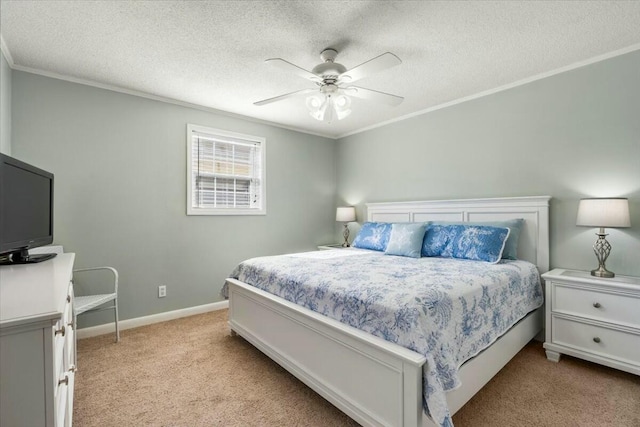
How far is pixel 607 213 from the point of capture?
218cm

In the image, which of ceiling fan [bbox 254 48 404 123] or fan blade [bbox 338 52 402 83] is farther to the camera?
ceiling fan [bbox 254 48 404 123]

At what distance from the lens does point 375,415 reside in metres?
1.51

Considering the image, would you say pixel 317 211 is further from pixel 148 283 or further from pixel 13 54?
pixel 13 54

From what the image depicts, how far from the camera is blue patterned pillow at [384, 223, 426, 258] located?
9.65ft

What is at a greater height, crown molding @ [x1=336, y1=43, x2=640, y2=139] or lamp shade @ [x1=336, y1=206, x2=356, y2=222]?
crown molding @ [x1=336, y1=43, x2=640, y2=139]

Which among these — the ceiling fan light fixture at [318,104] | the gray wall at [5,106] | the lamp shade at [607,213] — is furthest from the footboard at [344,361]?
the gray wall at [5,106]

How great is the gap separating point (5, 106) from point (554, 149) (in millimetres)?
4603

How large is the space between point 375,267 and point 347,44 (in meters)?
1.71

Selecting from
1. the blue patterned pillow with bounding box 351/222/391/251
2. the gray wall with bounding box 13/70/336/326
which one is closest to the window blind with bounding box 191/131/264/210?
the gray wall with bounding box 13/70/336/326

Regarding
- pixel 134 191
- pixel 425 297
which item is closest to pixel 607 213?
pixel 425 297

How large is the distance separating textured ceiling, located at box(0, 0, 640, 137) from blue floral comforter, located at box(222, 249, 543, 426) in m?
1.70

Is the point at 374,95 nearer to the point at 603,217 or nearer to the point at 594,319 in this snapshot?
the point at 603,217

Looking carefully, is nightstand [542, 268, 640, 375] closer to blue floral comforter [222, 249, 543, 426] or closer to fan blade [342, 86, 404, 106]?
blue floral comforter [222, 249, 543, 426]

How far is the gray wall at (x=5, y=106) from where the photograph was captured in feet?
7.36
